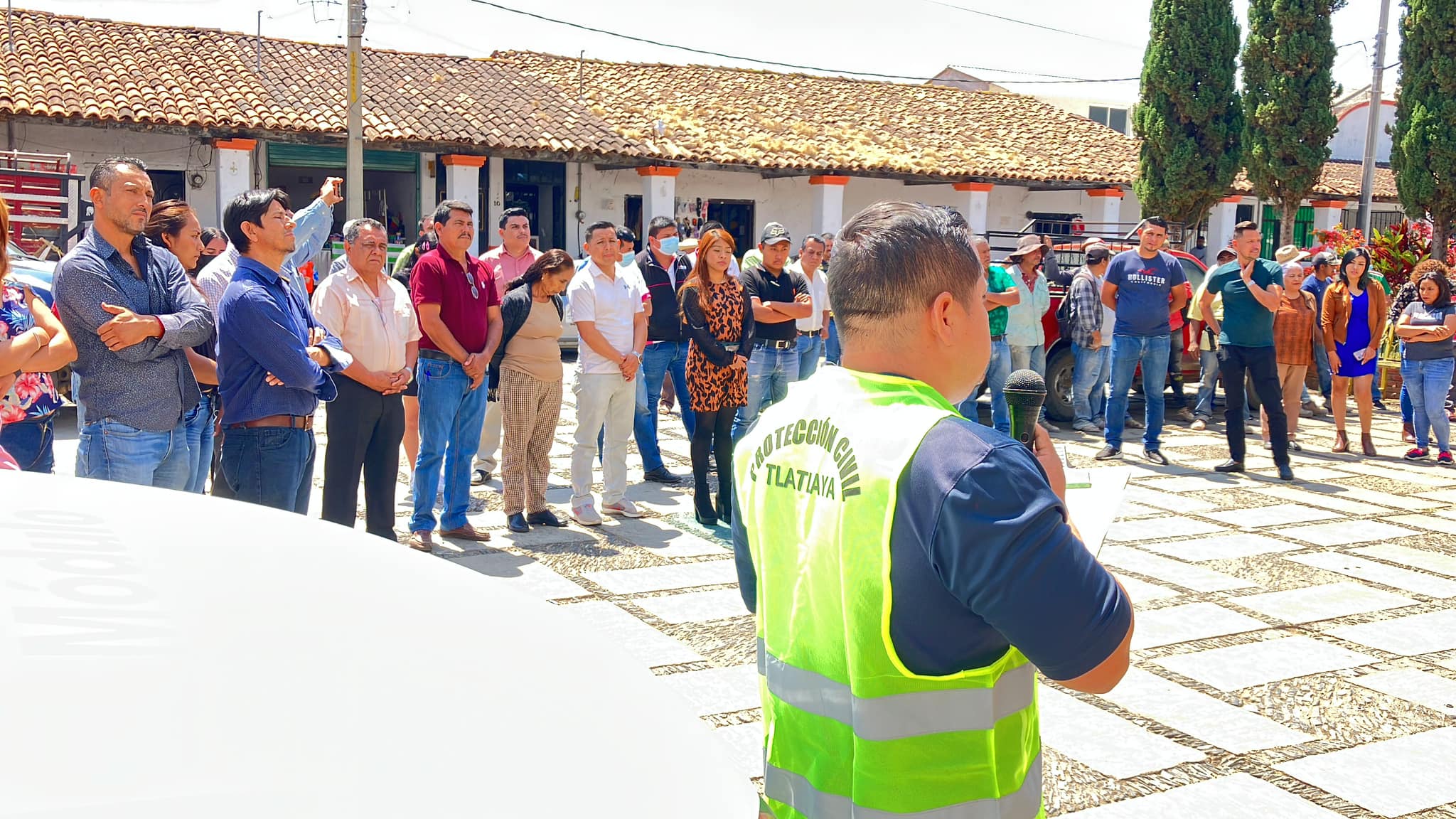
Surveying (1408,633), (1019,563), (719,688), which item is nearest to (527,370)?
(719,688)

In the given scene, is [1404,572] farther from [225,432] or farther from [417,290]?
[225,432]

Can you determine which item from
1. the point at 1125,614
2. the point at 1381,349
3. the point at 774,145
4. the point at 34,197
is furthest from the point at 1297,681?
the point at 774,145

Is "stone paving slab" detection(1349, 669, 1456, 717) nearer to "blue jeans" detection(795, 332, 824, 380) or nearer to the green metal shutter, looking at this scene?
"blue jeans" detection(795, 332, 824, 380)

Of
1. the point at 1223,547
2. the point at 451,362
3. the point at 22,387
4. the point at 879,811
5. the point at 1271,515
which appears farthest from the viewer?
the point at 1271,515

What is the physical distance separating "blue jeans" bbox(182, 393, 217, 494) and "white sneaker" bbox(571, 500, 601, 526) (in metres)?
2.33

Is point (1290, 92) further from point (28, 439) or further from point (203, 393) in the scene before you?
point (28, 439)

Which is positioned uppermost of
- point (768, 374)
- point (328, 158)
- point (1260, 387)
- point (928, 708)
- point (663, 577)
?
A: point (328, 158)

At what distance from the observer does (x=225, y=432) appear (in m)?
4.36

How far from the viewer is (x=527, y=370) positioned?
6367 millimetres

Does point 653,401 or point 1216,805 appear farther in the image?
point 653,401

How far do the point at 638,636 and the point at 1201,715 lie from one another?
2.02 meters

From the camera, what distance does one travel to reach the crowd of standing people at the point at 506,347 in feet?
13.5

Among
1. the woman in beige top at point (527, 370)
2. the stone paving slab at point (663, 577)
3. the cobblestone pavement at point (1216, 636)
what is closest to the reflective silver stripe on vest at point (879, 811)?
the cobblestone pavement at point (1216, 636)

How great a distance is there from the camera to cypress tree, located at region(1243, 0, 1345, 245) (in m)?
21.7
